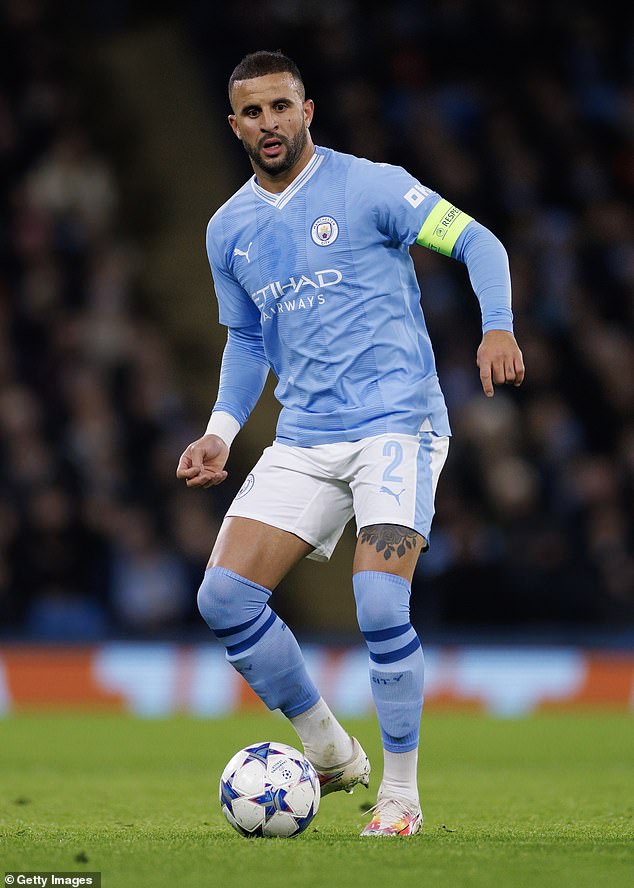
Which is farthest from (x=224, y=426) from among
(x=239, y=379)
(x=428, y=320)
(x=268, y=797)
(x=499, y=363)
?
(x=428, y=320)

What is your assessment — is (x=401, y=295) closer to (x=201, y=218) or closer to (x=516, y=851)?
(x=516, y=851)

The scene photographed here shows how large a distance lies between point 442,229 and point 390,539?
3.25ft

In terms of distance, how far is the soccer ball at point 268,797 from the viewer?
4742mm

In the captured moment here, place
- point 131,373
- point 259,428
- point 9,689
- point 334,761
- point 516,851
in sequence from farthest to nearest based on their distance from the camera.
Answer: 1. point 259,428
2. point 131,373
3. point 9,689
4. point 334,761
5. point 516,851

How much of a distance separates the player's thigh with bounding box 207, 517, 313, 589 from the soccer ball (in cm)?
59

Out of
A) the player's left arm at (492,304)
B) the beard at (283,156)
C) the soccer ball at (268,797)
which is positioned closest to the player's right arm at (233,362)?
the beard at (283,156)

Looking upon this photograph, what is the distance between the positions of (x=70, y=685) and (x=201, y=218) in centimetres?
590

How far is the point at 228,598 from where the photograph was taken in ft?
16.3

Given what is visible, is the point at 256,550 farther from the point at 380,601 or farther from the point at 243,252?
the point at 243,252

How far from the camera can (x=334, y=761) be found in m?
5.26

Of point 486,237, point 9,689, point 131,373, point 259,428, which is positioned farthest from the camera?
point 259,428

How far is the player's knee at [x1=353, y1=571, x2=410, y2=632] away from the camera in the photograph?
4.78m

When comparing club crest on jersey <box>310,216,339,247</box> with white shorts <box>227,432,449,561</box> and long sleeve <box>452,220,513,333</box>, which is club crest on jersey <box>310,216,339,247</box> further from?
white shorts <box>227,432,449,561</box>

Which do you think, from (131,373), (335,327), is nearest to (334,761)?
(335,327)
